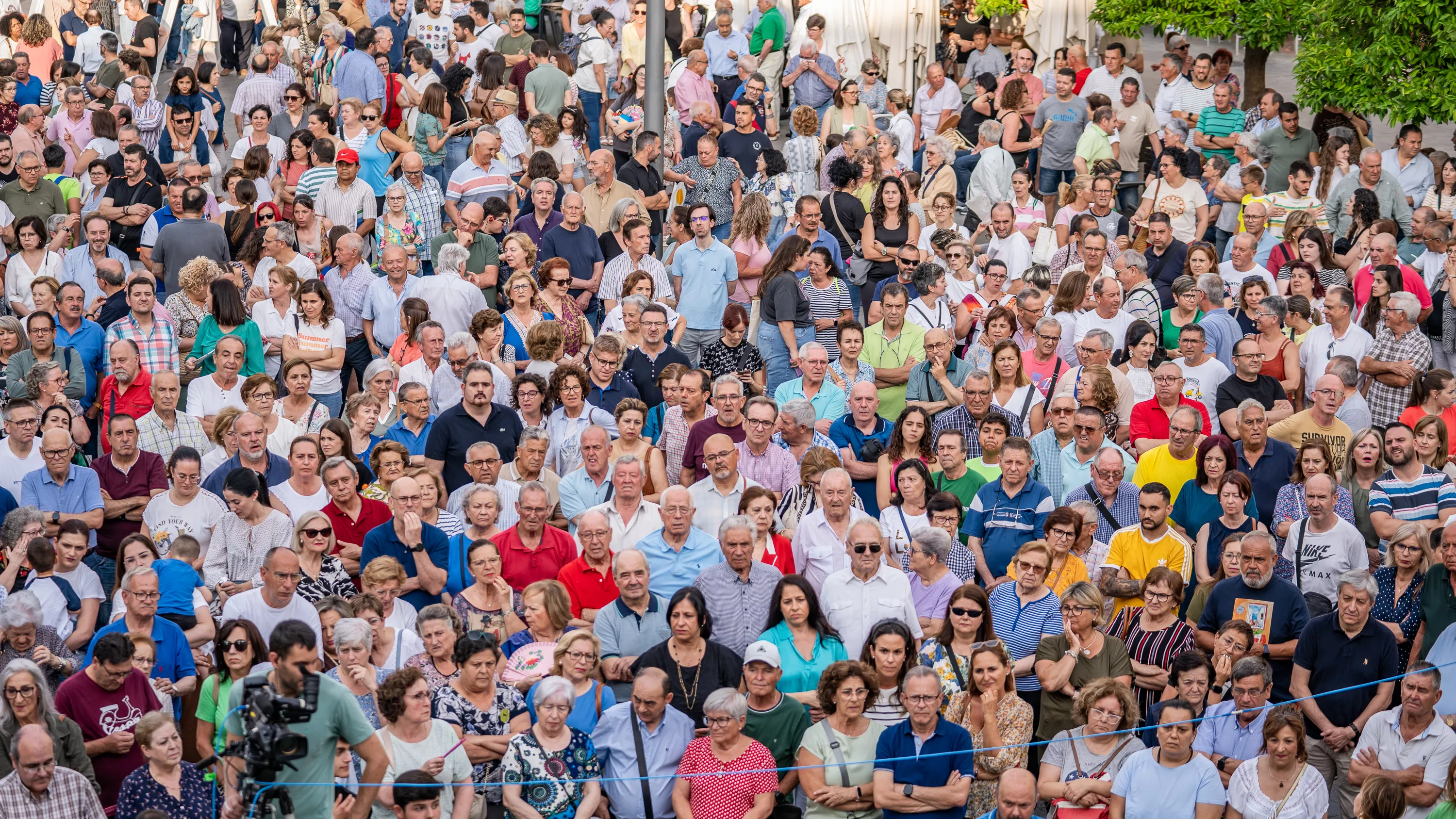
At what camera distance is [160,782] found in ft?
27.2

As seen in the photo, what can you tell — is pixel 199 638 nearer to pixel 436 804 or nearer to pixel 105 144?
pixel 436 804

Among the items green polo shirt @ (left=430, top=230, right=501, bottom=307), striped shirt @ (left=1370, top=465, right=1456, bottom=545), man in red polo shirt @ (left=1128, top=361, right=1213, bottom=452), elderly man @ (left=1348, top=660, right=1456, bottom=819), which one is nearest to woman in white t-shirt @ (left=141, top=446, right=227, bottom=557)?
green polo shirt @ (left=430, top=230, right=501, bottom=307)

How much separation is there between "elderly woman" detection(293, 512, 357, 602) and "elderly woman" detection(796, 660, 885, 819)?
8.66 ft

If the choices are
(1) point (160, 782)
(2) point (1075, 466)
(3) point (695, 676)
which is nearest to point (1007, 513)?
(2) point (1075, 466)

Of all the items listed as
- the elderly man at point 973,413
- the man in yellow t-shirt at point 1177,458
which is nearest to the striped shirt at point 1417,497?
the man in yellow t-shirt at point 1177,458

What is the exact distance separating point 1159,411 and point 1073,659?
2.84m

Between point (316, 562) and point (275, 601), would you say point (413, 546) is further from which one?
point (275, 601)

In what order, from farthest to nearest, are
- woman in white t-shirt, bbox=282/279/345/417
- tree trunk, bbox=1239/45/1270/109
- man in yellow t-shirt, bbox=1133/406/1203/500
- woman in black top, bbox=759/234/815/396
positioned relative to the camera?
tree trunk, bbox=1239/45/1270/109 < woman in black top, bbox=759/234/815/396 < woman in white t-shirt, bbox=282/279/345/417 < man in yellow t-shirt, bbox=1133/406/1203/500

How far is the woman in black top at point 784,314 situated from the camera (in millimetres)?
12891

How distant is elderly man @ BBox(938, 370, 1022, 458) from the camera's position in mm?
11320

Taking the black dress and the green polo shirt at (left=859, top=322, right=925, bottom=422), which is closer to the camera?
the black dress

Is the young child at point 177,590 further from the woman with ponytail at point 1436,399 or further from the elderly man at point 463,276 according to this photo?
the woman with ponytail at point 1436,399

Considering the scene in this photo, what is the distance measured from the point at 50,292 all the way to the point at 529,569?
4.50 metres

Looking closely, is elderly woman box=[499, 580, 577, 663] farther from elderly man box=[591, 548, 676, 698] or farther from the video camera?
the video camera
